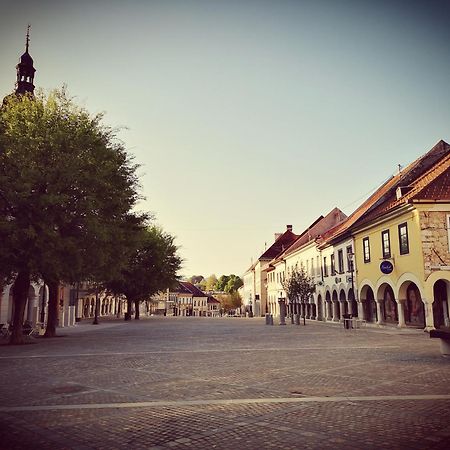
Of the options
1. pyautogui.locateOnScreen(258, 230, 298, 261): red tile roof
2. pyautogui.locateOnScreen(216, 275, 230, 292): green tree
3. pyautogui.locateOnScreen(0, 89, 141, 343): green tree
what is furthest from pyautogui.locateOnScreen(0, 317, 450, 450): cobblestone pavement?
pyautogui.locateOnScreen(216, 275, 230, 292): green tree

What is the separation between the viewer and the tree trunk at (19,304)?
2173cm

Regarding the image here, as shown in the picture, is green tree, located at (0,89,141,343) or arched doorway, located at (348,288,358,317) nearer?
green tree, located at (0,89,141,343)

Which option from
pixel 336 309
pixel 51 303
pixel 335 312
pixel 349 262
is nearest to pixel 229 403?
pixel 51 303

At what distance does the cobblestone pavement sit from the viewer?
571cm

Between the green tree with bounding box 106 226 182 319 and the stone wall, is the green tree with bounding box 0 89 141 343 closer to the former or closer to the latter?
the stone wall

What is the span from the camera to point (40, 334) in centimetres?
2838

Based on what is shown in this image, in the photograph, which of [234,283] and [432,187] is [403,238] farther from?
[234,283]

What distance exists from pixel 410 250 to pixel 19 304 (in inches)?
868

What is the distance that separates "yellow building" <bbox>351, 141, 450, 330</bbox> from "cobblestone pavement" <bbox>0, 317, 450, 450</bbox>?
1196 cm

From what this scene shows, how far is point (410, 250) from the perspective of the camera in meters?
25.4

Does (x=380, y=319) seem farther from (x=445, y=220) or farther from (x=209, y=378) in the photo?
(x=209, y=378)

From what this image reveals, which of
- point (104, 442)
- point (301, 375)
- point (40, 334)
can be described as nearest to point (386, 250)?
point (301, 375)

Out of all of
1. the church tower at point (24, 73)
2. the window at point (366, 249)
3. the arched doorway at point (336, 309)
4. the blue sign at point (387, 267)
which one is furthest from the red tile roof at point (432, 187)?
the church tower at point (24, 73)

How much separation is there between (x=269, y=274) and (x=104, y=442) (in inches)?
2781
